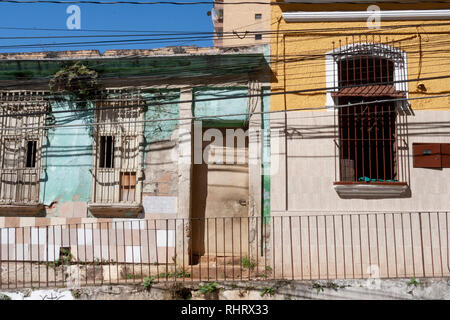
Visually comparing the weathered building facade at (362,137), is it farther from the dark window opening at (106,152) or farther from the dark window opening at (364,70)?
the dark window opening at (106,152)

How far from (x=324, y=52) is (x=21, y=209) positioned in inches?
234

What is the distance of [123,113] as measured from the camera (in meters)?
8.12

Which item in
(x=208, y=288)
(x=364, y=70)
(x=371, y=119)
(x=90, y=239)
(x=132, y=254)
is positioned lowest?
(x=208, y=288)

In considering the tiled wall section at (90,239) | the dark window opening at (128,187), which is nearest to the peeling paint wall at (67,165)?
the tiled wall section at (90,239)

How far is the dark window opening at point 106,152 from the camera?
8008mm

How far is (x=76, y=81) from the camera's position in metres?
7.95

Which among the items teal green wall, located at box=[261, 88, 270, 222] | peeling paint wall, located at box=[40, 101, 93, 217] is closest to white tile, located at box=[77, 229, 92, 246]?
peeling paint wall, located at box=[40, 101, 93, 217]

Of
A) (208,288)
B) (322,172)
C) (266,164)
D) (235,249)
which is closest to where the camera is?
(208,288)

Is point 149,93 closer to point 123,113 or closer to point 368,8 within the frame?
point 123,113

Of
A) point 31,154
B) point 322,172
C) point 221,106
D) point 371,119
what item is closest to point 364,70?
point 371,119

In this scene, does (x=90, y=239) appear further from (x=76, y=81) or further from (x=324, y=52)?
(x=324, y=52)

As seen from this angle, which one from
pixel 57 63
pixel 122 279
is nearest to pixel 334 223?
pixel 122 279
